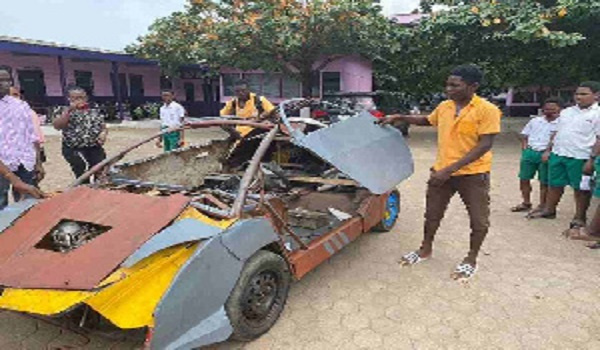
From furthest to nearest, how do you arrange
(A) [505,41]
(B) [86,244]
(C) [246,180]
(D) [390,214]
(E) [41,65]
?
(E) [41,65] → (A) [505,41] → (D) [390,214] → (C) [246,180] → (B) [86,244]

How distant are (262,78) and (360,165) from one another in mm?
14848

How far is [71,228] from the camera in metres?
2.67

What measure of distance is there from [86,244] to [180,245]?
558 millimetres

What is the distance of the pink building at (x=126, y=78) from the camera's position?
1645 cm

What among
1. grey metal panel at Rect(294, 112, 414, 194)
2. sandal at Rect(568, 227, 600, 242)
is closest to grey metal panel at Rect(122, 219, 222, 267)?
grey metal panel at Rect(294, 112, 414, 194)

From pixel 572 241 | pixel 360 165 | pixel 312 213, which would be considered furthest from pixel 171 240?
pixel 572 241

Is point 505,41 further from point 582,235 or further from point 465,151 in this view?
point 465,151

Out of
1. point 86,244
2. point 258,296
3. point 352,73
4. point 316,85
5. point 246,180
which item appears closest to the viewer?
point 86,244

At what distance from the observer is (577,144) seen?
4523 millimetres

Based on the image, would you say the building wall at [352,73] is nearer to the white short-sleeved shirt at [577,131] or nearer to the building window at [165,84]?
the building window at [165,84]

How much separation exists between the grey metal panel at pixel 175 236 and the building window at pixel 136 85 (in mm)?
20916

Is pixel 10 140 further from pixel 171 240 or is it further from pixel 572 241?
pixel 572 241

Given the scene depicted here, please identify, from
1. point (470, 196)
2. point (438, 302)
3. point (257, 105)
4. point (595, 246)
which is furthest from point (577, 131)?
point (257, 105)

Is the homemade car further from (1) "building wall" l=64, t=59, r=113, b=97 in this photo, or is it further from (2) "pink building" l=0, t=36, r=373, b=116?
(1) "building wall" l=64, t=59, r=113, b=97
